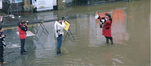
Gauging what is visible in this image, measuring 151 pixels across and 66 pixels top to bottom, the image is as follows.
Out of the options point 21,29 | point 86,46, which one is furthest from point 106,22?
point 21,29

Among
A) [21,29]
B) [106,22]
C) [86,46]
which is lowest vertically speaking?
[86,46]

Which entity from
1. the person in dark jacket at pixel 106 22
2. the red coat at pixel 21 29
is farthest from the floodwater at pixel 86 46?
the red coat at pixel 21 29

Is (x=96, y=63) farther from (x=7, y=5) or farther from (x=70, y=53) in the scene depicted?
(x=7, y=5)

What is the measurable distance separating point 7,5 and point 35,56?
9.94 metres

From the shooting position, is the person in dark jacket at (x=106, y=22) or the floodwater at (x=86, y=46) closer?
the floodwater at (x=86, y=46)

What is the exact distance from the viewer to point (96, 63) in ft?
28.4

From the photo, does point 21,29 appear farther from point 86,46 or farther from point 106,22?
point 106,22

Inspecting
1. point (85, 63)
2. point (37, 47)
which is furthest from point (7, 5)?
point (85, 63)

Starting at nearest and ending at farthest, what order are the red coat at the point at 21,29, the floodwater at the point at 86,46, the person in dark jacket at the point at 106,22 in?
1. the floodwater at the point at 86,46
2. the red coat at the point at 21,29
3. the person in dark jacket at the point at 106,22

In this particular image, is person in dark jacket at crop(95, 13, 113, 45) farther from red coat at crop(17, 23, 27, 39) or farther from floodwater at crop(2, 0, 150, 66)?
red coat at crop(17, 23, 27, 39)

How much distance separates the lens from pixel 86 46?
10.7 metres

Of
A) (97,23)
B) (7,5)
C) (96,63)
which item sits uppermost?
(7,5)

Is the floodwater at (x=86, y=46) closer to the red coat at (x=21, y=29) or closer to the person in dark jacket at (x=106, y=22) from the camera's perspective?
the person in dark jacket at (x=106, y=22)

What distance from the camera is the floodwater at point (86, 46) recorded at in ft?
29.1
